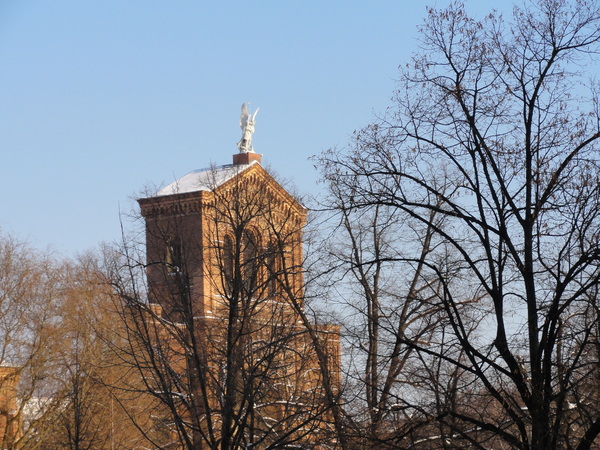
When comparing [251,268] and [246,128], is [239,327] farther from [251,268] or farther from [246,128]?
[246,128]

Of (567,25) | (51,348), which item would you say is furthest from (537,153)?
(51,348)

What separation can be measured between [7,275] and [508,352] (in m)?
29.4

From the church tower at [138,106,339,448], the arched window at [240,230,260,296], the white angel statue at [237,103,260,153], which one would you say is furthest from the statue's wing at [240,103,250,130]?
the arched window at [240,230,260,296]

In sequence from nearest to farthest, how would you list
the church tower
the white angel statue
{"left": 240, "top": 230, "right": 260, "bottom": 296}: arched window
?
the church tower → {"left": 240, "top": 230, "right": 260, "bottom": 296}: arched window → the white angel statue

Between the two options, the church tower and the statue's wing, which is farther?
the statue's wing

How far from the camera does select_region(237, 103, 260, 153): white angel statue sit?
1916 inches

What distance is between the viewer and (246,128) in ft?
160

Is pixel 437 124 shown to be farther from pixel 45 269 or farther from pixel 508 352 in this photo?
pixel 45 269

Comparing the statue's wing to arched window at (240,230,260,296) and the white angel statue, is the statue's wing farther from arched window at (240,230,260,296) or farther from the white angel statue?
arched window at (240,230,260,296)

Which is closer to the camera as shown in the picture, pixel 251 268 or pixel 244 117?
pixel 251 268

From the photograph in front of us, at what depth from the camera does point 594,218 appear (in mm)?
13992

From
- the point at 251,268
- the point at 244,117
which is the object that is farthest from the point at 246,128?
the point at 251,268

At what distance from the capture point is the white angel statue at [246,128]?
48.7 metres

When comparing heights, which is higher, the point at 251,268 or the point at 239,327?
the point at 251,268
